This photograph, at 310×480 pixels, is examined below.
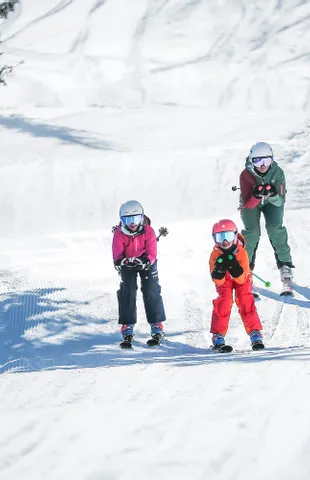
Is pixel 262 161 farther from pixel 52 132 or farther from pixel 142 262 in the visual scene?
pixel 52 132

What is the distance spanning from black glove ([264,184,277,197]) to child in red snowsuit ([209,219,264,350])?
4.92 ft

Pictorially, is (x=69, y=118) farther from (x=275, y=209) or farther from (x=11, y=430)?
(x=11, y=430)

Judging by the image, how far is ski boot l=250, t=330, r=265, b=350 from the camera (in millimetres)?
7363

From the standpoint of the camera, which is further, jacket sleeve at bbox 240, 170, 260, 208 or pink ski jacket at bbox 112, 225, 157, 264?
jacket sleeve at bbox 240, 170, 260, 208

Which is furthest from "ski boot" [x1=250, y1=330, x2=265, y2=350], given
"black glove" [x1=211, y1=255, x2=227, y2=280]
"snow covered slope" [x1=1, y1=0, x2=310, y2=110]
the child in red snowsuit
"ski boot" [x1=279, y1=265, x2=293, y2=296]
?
"snow covered slope" [x1=1, y1=0, x2=310, y2=110]

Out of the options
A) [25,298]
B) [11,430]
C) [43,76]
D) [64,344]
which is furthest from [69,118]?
[11,430]

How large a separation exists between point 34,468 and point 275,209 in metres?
5.96

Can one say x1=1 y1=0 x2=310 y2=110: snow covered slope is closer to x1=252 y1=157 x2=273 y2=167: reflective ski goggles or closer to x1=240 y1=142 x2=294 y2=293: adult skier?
x1=240 y1=142 x2=294 y2=293: adult skier

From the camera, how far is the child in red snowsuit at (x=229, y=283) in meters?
7.52

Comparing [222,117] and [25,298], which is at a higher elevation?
[222,117]

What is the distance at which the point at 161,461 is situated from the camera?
394cm

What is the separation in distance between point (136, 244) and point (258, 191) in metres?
1.74

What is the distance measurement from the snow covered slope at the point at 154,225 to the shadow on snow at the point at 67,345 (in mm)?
32

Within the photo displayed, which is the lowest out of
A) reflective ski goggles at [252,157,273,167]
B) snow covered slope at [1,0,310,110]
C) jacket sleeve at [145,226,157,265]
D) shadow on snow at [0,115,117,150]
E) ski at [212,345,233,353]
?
ski at [212,345,233,353]
